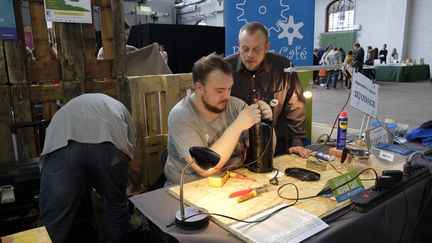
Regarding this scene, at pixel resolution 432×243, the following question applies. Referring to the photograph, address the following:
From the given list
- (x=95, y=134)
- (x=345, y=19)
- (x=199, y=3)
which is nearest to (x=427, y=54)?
(x=345, y=19)

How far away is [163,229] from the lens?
1144 mm

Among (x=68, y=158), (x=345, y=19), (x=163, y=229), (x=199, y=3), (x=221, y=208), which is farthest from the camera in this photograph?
(x=199, y=3)

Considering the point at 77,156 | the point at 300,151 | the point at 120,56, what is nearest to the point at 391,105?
the point at 300,151

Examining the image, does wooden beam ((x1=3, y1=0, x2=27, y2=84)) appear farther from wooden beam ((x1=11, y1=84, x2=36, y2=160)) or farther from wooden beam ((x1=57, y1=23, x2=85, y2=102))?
wooden beam ((x1=57, y1=23, x2=85, y2=102))

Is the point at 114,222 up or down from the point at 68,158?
down

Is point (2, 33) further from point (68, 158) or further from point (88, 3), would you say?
point (68, 158)

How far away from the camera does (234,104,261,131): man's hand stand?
1544 millimetres

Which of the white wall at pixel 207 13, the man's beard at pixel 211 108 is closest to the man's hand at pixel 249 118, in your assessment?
the man's beard at pixel 211 108

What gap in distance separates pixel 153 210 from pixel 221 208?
0.27 meters

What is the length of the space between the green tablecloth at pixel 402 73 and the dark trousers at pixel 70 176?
39.7 feet

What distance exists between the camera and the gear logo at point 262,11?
304 centimetres

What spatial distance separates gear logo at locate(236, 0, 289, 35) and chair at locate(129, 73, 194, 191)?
0.79 metres

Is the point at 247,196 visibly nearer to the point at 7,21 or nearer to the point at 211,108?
the point at 211,108

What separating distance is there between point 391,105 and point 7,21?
7.33m
